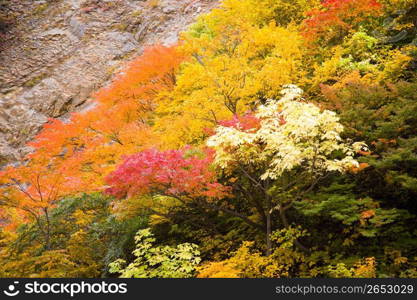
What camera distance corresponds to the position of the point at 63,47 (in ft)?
95.6

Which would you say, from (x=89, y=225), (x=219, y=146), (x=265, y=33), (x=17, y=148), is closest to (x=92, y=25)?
(x=17, y=148)

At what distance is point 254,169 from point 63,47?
26.2 m

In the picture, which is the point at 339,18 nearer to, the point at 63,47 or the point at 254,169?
the point at 254,169

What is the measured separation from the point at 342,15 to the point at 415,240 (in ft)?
32.6

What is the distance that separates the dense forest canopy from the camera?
7.40 metres

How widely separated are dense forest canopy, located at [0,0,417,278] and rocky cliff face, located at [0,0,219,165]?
9.72 meters

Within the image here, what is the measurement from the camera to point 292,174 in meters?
8.53

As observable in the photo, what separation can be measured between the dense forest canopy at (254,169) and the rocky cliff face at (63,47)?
972 centimetres

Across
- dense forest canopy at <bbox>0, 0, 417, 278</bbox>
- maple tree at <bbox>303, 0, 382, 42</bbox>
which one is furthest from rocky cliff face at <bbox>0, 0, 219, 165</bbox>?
maple tree at <bbox>303, 0, 382, 42</bbox>

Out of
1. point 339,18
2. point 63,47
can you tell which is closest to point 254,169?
point 339,18

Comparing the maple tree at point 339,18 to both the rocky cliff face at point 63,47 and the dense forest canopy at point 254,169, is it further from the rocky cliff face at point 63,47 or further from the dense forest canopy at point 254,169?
the rocky cliff face at point 63,47

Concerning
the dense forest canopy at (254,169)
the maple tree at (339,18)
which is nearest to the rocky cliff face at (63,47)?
the dense forest canopy at (254,169)

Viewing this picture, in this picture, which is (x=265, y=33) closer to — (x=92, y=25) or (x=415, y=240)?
(x=415, y=240)

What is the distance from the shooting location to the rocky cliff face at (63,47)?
85.4 ft
